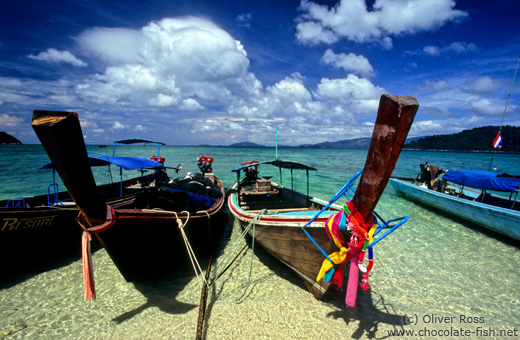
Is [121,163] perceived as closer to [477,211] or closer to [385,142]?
[385,142]

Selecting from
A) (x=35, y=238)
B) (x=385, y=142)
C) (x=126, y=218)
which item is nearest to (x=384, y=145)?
(x=385, y=142)

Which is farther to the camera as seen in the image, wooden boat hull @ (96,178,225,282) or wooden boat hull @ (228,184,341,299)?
wooden boat hull @ (96,178,225,282)

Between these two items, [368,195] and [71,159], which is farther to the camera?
[368,195]

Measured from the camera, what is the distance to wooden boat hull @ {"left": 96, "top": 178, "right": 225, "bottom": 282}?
460cm

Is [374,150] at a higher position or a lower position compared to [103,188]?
higher

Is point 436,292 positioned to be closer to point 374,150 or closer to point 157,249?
point 374,150

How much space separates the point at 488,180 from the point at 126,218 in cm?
1358

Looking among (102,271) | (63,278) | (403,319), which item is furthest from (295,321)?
(63,278)

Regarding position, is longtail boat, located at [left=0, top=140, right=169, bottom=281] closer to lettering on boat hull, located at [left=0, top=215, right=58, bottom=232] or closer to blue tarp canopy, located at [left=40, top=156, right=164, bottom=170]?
lettering on boat hull, located at [left=0, top=215, right=58, bottom=232]

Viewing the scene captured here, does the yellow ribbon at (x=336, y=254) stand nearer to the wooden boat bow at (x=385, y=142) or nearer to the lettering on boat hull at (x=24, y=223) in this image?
the wooden boat bow at (x=385, y=142)

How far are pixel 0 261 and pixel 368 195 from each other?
901cm

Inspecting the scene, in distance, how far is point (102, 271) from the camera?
631 centimetres

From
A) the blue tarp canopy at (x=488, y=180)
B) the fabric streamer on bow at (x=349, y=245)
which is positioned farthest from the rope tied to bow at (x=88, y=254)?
the blue tarp canopy at (x=488, y=180)

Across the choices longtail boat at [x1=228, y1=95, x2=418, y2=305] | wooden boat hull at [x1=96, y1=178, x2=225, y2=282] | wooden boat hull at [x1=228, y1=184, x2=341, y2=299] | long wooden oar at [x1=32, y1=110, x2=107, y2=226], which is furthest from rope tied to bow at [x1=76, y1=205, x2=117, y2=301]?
wooden boat hull at [x1=228, y1=184, x2=341, y2=299]
